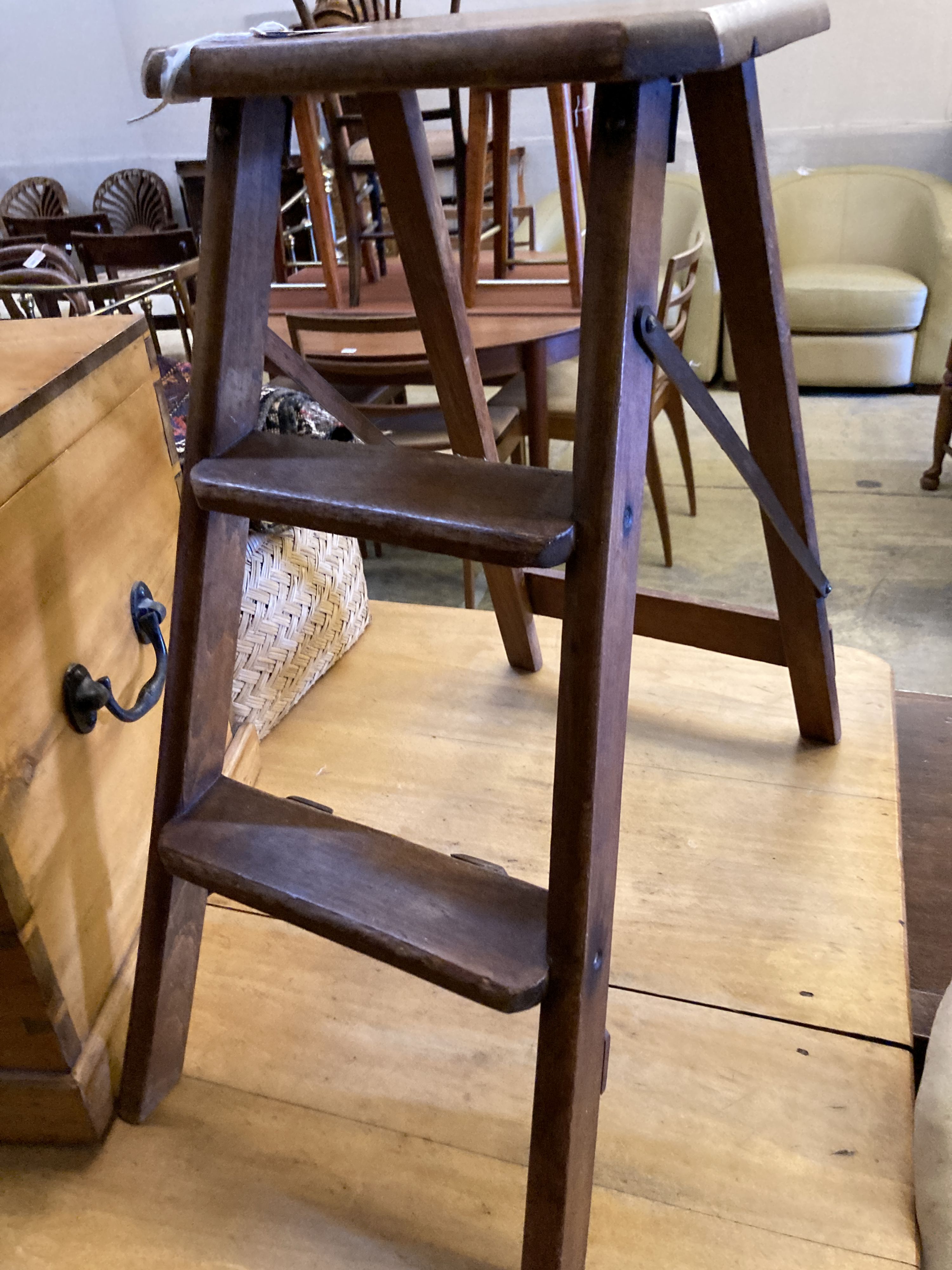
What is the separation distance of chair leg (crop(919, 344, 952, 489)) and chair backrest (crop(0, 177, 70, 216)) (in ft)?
18.0

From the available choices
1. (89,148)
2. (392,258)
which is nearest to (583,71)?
(392,258)

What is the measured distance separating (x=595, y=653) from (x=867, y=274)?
3.82 m

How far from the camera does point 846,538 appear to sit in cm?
297

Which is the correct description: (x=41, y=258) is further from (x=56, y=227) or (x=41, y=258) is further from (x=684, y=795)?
(x=684, y=795)

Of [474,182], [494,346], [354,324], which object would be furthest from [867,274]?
[354,324]

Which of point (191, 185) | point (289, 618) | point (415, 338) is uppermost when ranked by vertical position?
point (191, 185)

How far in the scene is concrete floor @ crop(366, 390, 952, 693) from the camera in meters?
2.56

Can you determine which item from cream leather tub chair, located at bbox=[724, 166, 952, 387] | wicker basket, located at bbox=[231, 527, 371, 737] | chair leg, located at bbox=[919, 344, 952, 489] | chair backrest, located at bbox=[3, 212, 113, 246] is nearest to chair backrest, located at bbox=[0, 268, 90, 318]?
chair backrest, located at bbox=[3, 212, 113, 246]

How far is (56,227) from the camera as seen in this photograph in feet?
15.4

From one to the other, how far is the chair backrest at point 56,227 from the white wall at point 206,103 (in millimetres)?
1049

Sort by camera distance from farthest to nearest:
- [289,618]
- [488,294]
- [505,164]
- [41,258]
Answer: [41,258]
[488,294]
[505,164]
[289,618]

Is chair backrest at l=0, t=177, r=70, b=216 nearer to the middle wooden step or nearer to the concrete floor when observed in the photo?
the concrete floor

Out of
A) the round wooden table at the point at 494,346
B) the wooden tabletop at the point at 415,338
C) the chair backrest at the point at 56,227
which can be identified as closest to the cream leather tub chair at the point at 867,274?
the round wooden table at the point at 494,346

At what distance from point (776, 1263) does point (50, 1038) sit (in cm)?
59
